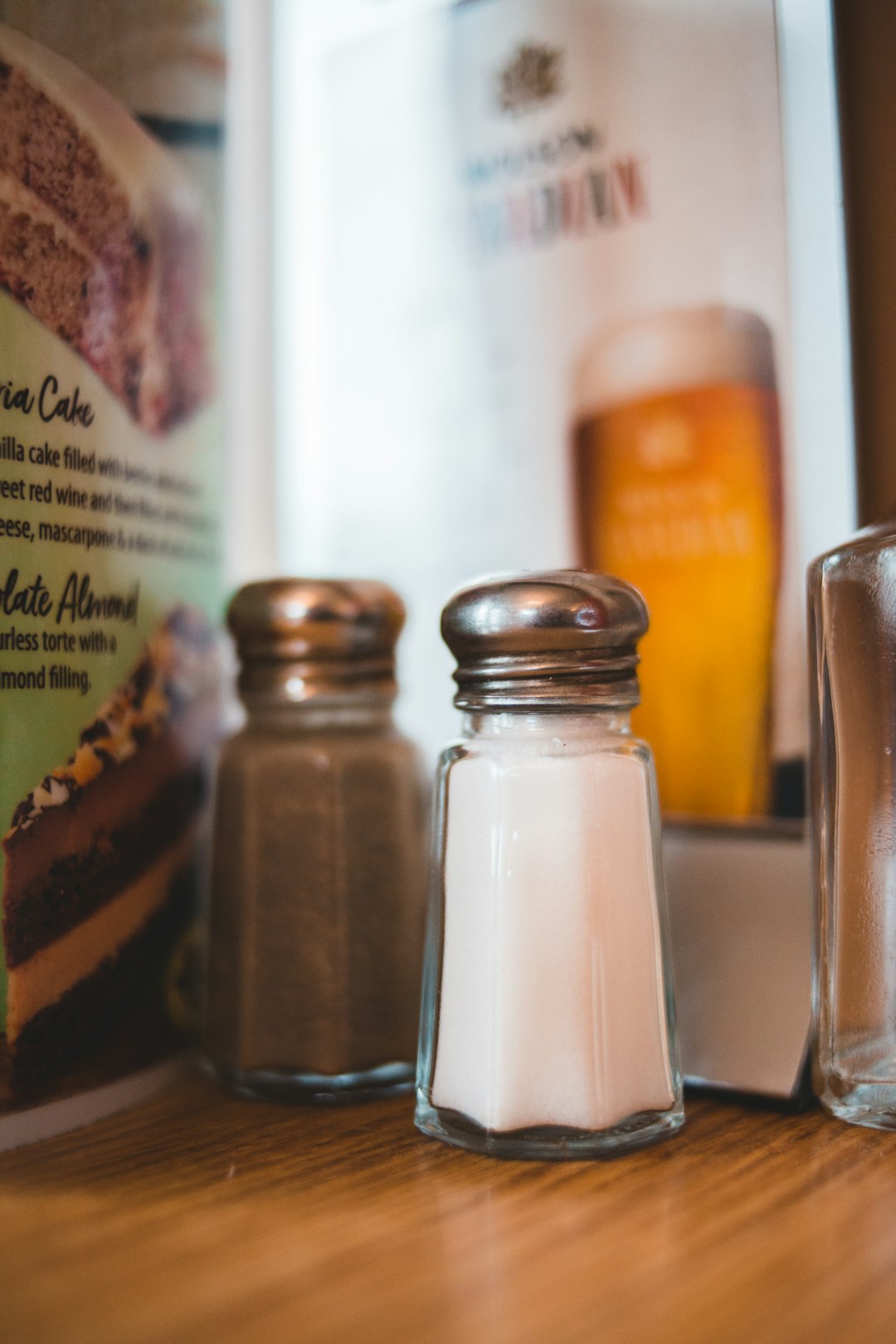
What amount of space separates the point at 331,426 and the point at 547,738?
38 cm

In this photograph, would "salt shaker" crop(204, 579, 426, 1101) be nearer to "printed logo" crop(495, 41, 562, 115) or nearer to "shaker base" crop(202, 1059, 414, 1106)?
"shaker base" crop(202, 1059, 414, 1106)

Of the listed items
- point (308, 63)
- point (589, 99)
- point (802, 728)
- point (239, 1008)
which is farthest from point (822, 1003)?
point (308, 63)

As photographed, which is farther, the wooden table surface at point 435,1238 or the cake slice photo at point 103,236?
the cake slice photo at point 103,236

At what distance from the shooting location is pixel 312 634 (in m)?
0.58

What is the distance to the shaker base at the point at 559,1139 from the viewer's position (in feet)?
1.56

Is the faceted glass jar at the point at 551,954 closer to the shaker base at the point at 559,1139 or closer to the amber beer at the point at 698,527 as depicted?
the shaker base at the point at 559,1139

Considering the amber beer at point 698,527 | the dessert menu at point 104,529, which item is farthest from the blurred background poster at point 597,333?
the dessert menu at point 104,529

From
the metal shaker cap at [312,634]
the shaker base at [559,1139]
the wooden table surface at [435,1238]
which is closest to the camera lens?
the wooden table surface at [435,1238]

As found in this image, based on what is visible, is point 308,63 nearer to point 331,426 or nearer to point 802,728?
point 331,426

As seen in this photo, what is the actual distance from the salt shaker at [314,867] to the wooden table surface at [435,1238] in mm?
44

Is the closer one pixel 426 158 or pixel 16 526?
pixel 16 526

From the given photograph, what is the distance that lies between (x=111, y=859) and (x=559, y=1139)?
240 millimetres

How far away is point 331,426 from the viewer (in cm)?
81

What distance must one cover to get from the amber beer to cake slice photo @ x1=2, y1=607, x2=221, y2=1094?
0.78ft
